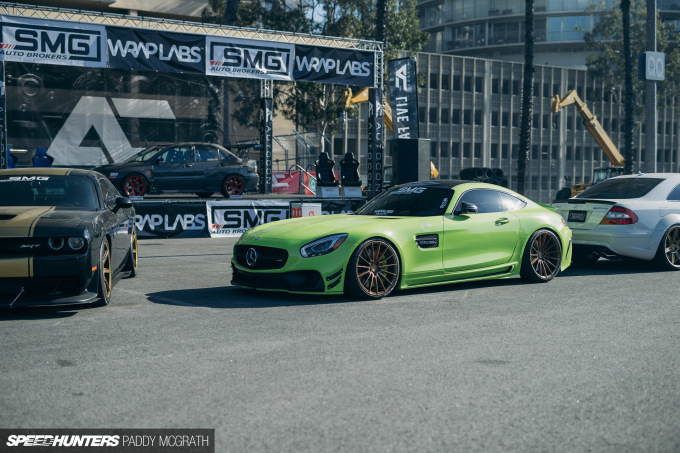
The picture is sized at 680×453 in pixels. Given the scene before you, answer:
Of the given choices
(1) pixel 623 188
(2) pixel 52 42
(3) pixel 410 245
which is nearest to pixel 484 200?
(3) pixel 410 245

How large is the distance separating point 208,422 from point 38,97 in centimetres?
3145

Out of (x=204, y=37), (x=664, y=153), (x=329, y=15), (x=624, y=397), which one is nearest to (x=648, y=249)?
(x=624, y=397)

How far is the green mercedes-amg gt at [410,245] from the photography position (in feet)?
26.5

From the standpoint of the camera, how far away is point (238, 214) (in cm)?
1808

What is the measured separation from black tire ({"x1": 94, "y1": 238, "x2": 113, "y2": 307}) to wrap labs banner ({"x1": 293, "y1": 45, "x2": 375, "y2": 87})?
1237 centimetres

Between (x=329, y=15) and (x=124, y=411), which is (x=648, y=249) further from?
(x=329, y=15)

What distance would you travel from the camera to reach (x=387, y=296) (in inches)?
336

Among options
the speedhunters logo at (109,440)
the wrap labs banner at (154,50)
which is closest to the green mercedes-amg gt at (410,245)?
the speedhunters logo at (109,440)

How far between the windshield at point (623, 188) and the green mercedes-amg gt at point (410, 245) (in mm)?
1946

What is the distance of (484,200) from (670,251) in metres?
3.60

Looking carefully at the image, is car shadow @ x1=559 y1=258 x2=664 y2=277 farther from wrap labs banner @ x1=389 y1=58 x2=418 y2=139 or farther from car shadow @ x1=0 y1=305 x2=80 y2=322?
wrap labs banner @ x1=389 y1=58 x2=418 y2=139

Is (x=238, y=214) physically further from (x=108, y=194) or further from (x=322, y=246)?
(x=322, y=246)

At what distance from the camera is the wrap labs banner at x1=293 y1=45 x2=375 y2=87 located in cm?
1962

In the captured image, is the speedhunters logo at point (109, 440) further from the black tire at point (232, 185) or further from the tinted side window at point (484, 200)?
the black tire at point (232, 185)
